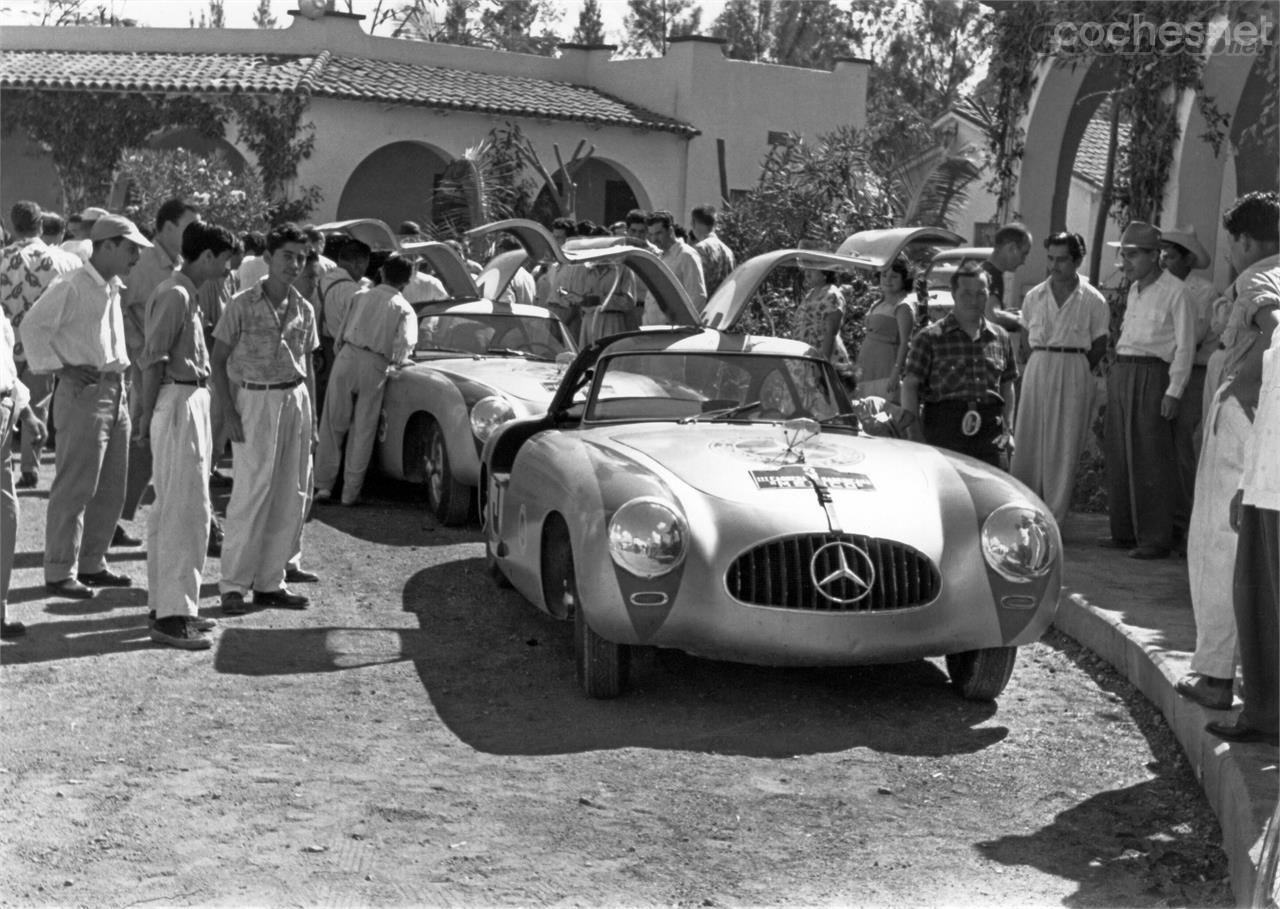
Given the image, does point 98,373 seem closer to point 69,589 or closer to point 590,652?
point 69,589

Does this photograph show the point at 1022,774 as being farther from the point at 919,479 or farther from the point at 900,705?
the point at 919,479

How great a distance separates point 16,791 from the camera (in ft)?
17.4

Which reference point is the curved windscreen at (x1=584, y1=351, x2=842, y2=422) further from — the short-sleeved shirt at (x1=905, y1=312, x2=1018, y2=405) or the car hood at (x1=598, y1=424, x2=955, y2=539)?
the short-sleeved shirt at (x1=905, y1=312, x2=1018, y2=405)

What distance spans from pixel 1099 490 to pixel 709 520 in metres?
6.12

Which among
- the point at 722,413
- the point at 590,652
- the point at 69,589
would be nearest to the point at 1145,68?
the point at 722,413

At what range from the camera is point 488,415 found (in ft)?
34.3

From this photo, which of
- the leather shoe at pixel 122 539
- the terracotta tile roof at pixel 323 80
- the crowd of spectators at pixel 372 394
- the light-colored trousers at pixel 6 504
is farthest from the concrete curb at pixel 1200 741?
the terracotta tile roof at pixel 323 80

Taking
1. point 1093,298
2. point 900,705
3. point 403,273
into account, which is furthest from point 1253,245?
point 403,273

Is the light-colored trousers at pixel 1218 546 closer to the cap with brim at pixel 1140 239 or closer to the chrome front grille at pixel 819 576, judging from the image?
the chrome front grille at pixel 819 576

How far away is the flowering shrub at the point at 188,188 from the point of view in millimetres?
24625

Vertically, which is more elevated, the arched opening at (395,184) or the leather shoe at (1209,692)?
the arched opening at (395,184)

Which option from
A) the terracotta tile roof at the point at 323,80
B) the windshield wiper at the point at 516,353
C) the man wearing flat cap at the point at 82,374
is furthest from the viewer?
the terracotta tile roof at the point at 323,80

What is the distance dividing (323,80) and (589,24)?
28.7m

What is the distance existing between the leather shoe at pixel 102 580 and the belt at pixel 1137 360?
18.3 feet
